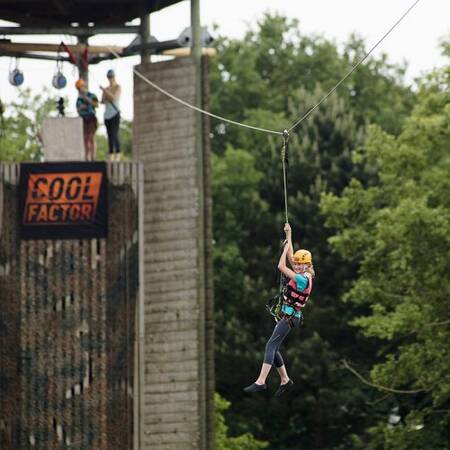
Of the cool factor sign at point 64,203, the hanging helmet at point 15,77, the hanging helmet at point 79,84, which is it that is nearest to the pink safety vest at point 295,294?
the hanging helmet at point 79,84

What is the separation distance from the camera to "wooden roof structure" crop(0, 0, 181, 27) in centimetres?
4099

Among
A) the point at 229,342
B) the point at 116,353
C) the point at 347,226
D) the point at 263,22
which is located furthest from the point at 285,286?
the point at 263,22

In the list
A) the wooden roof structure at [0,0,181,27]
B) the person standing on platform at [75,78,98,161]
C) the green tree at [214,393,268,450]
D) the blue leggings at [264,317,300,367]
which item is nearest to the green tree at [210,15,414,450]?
the green tree at [214,393,268,450]

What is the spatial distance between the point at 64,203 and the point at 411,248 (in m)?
12.5

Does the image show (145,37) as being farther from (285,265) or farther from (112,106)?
(285,265)

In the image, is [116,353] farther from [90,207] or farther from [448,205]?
[448,205]

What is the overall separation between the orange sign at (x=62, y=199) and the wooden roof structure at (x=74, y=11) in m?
3.87

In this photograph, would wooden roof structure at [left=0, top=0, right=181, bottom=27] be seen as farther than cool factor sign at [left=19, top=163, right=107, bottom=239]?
Yes

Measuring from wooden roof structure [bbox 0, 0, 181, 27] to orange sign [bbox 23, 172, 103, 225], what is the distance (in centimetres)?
387

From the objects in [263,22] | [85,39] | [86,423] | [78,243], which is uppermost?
[263,22]

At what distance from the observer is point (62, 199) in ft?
127

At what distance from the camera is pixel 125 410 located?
3884 cm

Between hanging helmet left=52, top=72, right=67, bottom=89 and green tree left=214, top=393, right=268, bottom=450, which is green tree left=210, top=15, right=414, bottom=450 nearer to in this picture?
green tree left=214, top=393, right=268, bottom=450

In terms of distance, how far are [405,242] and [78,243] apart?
12333 millimetres
